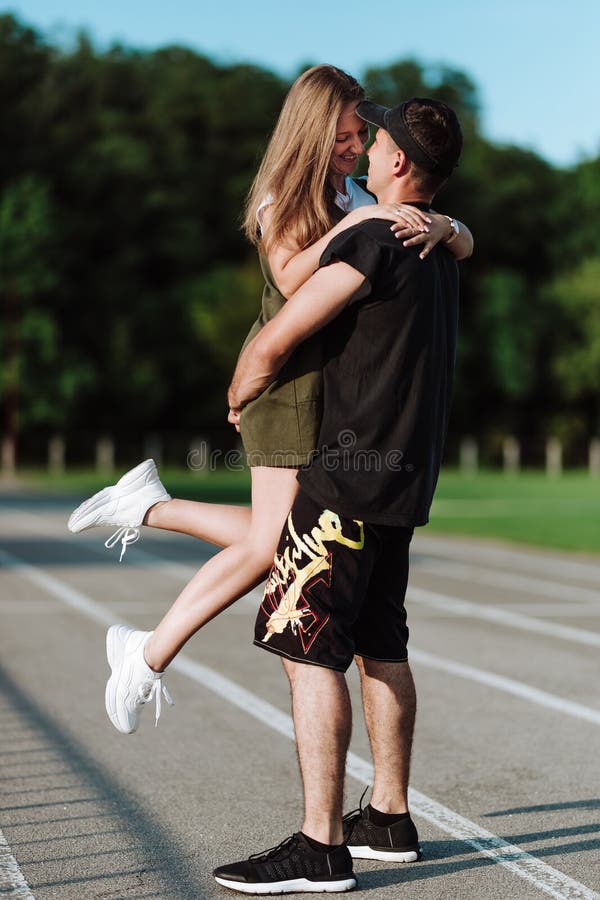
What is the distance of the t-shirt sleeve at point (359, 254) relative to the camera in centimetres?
373

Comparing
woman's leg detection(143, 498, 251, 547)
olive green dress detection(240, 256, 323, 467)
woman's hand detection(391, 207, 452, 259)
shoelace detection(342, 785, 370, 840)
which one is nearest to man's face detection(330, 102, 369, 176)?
woman's hand detection(391, 207, 452, 259)

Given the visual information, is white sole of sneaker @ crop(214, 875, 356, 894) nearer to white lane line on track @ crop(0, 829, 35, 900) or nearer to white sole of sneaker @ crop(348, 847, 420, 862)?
white sole of sneaker @ crop(348, 847, 420, 862)

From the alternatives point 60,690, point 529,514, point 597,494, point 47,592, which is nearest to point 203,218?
point 597,494

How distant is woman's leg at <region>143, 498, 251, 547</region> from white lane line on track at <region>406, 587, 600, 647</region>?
17.0 feet

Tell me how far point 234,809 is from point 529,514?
21.4 metres

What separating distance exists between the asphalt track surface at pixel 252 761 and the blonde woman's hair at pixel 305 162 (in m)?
1.92

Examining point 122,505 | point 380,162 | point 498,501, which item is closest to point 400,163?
point 380,162

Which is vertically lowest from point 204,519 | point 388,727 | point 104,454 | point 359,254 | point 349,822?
point 349,822

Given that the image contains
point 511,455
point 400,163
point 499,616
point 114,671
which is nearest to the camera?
point 400,163

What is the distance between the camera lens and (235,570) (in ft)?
13.3

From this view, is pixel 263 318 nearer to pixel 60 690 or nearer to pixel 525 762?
pixel 525 762

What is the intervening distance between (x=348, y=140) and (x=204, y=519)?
4.09 ft

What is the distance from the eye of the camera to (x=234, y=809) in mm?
4672

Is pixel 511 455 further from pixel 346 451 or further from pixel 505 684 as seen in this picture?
pixel 346 451
